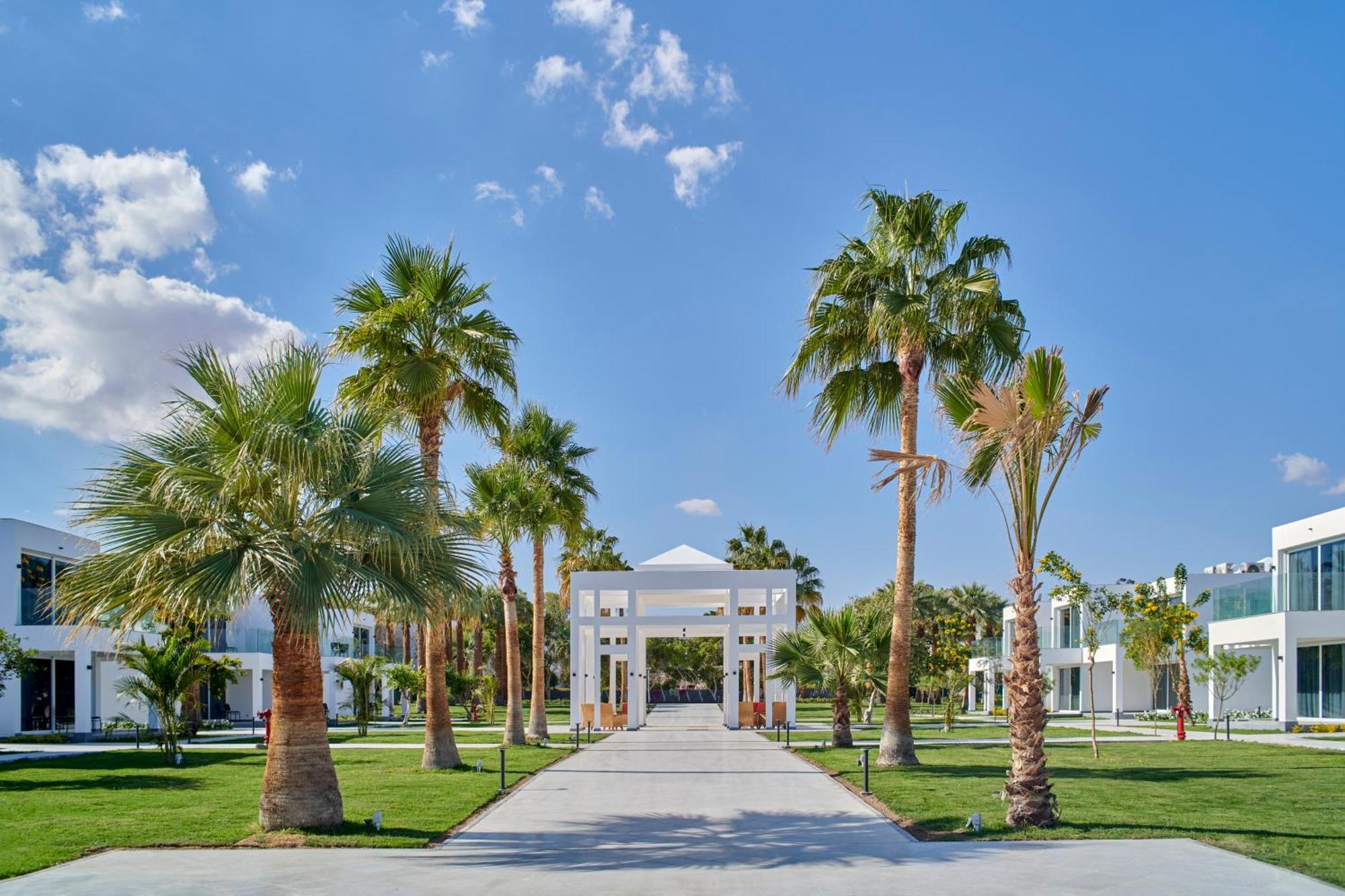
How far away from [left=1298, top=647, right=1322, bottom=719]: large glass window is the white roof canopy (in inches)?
741

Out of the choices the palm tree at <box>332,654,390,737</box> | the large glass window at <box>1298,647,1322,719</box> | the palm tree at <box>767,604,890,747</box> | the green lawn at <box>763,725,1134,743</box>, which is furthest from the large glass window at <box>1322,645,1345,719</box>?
the palm tree at <box>332,654,390,737</box>

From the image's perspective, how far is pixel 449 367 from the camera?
2153 cm

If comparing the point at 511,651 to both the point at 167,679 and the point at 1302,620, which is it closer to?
the point at 167,679

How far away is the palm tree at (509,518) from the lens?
2917 cm

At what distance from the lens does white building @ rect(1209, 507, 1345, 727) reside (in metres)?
32.0

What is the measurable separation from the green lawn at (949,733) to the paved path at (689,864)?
57.1ft

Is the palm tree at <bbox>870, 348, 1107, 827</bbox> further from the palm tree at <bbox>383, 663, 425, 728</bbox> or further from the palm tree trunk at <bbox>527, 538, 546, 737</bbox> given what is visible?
the palm tree at <bbox>383, 663, 425, 728</bbox>

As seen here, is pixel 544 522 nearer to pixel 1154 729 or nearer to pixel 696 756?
pixel 696 756

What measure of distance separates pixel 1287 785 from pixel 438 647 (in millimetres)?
15305

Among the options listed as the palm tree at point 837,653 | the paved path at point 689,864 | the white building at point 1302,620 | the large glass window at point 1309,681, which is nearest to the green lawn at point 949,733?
the palm tree at point 837,653

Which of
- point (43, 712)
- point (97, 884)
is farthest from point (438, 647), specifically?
point (43, 712)

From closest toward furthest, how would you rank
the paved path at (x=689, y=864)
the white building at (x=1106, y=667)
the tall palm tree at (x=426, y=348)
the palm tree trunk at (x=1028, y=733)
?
the paved path at (x=689, y=864) → the palm tree trunk at (x=1028, y=733) → the tall palm tree at (x=426, y=348) → the white building at (x=1106, y=667)

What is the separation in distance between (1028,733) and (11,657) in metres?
26.5

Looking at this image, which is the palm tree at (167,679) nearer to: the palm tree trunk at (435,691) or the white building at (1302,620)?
the palm tree trunk at (435,691)
